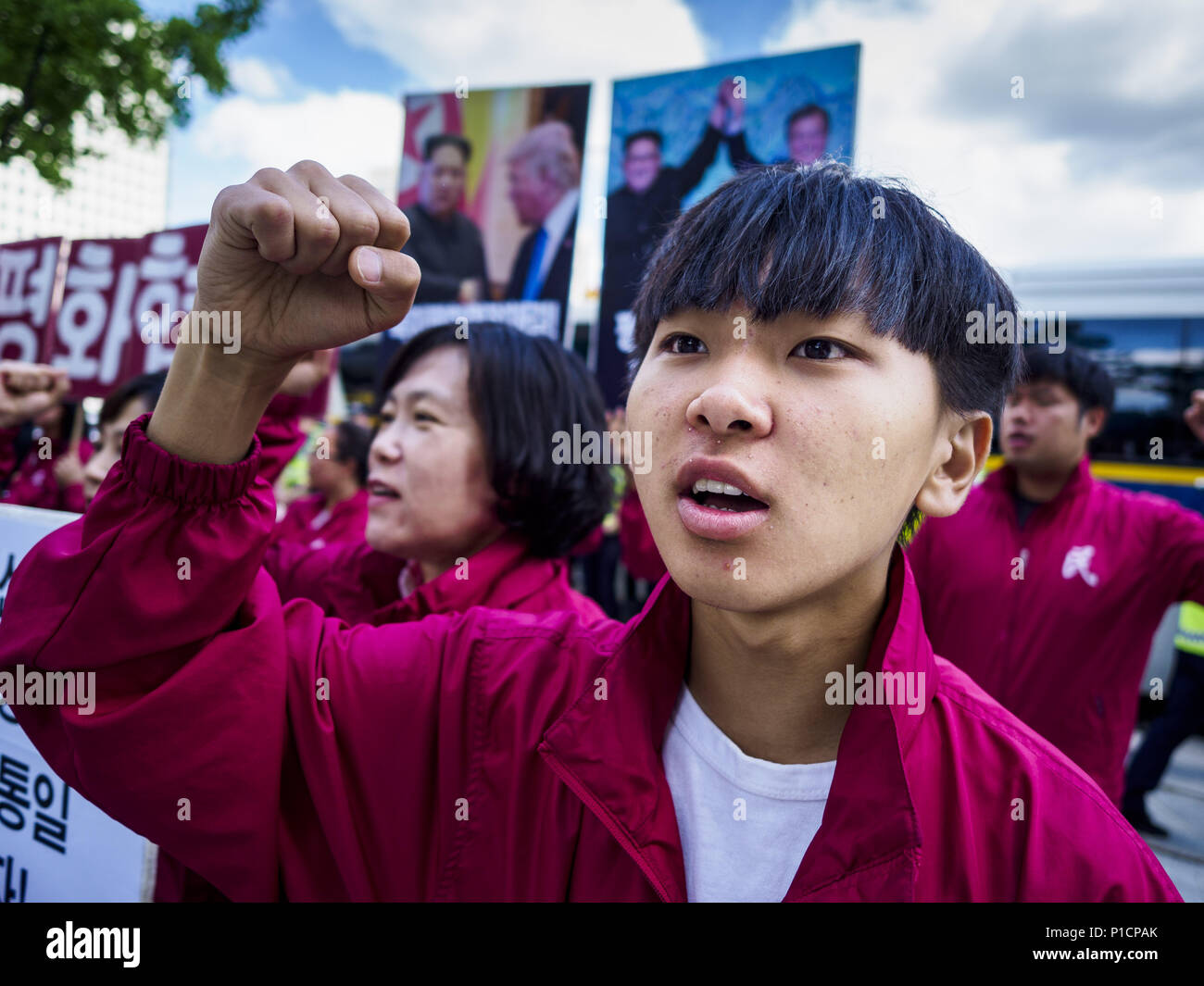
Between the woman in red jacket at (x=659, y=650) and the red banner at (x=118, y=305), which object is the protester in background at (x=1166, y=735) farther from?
the red banner at (x=118, y=305)

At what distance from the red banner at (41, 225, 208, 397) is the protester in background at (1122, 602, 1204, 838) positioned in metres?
5.47

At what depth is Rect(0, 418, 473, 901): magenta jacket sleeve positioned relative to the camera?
105cm

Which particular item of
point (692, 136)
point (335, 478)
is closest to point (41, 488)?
point (335, 478)

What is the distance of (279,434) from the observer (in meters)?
2.30

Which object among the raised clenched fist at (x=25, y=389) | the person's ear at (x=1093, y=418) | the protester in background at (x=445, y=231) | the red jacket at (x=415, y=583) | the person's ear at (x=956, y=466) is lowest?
the red jacket at (x=415, y=583)

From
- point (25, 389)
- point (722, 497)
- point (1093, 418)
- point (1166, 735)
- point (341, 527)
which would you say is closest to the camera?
point (722, 497)

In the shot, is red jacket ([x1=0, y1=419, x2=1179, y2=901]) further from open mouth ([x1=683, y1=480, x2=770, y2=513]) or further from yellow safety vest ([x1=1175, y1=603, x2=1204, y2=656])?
yellow safety vest ([x1=1175, y1=603, x2=1204, y2=656])

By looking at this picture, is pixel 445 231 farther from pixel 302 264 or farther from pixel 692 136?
pixel 302 264

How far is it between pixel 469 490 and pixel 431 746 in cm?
93

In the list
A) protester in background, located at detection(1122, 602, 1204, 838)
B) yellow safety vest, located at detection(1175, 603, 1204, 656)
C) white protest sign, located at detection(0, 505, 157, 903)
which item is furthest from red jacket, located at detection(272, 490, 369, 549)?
yellow safety vest, located at detection(1175, 603, 1204, 656)

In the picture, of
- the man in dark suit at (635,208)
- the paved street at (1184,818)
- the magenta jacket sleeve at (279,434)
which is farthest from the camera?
the paved street at (1184,818)

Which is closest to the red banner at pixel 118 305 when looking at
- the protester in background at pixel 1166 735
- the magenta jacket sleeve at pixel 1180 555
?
the magenta jacket sleeve at pixel 1180 555

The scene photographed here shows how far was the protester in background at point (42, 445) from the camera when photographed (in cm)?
277

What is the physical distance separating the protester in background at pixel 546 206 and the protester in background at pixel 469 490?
1.69m
